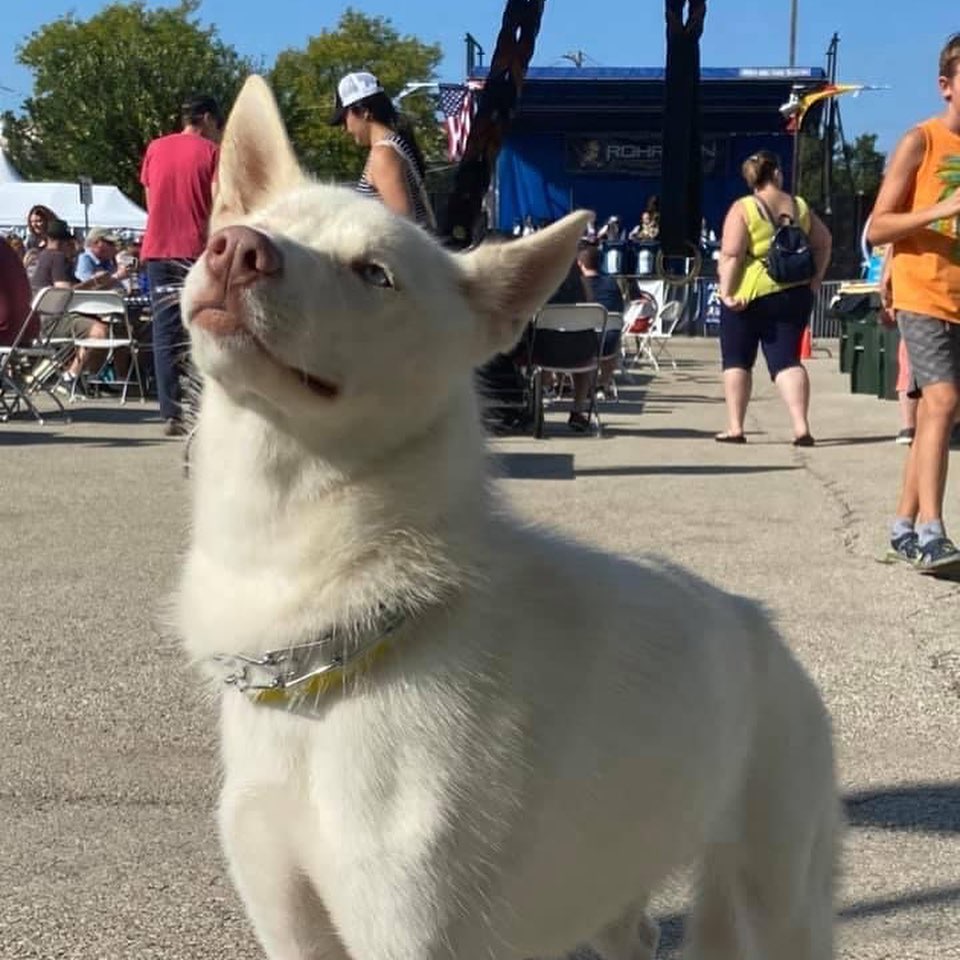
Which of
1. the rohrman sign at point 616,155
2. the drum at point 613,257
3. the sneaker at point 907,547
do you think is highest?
the rohrman sign at point 616,155

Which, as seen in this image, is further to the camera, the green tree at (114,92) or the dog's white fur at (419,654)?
the green tree at (114,92)

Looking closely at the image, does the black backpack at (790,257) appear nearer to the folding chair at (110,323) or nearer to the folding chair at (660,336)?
the folding chair at (110,323)

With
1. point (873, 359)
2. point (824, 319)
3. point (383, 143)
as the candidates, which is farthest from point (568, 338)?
point (824, 319)

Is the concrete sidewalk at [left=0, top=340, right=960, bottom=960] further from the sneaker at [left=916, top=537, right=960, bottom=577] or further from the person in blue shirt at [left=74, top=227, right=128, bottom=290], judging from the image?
the person in blue shirt at [left=74, top=227, right=128, bottom=290]

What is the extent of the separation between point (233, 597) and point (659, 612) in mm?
701

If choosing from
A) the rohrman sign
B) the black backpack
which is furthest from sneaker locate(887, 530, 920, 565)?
the rohrman sign

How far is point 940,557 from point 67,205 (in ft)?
81.8

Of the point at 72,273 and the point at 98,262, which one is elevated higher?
the point at 98,262

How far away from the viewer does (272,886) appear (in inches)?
79.5

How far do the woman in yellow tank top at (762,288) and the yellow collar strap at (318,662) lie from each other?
28.0 ft

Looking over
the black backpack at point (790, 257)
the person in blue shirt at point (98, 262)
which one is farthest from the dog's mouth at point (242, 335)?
the person in blue shirt at point (98, 262)

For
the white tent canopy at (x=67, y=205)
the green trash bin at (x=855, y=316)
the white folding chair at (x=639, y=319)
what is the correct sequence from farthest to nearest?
the white tent canopy at (x=67, y=205)
the white folding chair at (x=639, y=319)
the green trash bin at (x=855, y=316)

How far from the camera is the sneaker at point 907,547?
20.0 feet

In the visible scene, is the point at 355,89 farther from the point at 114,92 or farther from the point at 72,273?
the point at 114,92
